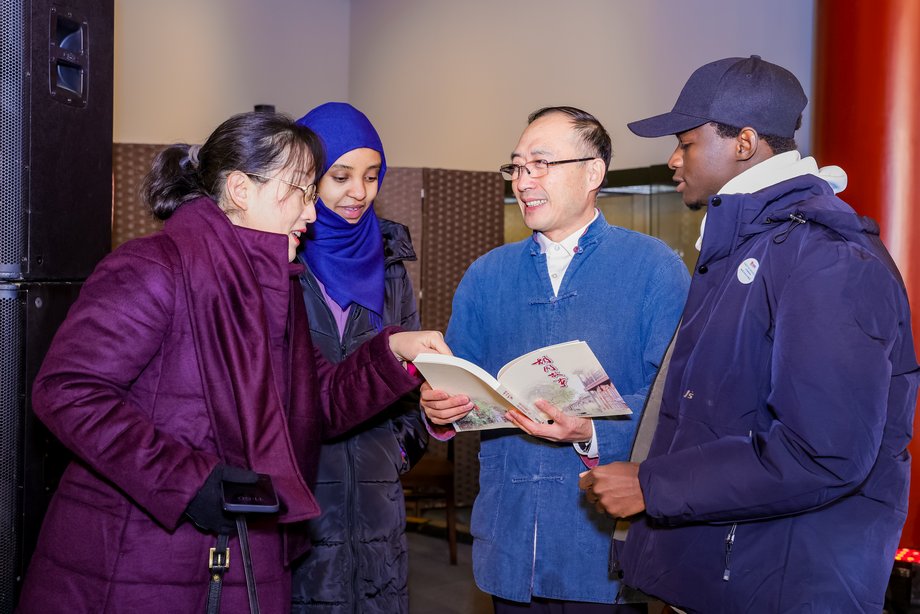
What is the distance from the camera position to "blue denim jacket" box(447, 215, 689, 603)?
6.39 feet

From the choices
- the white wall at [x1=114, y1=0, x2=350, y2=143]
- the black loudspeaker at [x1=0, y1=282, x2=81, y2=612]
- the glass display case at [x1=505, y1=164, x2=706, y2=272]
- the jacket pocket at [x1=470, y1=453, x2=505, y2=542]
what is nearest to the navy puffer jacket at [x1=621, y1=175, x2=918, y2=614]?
the jacket pocket at [x1=470, y1=453, x2=505, y2=542]

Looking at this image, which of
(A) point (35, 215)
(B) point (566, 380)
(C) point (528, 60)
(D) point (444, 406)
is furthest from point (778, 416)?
(C) point (528, 60)

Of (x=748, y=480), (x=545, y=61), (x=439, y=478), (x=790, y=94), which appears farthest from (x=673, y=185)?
(x=748, y=480)

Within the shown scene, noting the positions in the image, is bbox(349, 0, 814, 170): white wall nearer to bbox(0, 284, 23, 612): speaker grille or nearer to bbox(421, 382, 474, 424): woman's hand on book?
bbox(421, 382, 474, 424): woman's hand on book

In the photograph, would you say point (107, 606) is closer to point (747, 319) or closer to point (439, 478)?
point (747, 319)

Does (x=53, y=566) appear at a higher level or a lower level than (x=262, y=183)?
lower

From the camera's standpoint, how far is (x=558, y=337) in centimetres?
204

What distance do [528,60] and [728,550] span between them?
18.2ft

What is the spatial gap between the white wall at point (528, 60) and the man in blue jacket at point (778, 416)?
359 centimetres

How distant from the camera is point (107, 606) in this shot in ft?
5.12

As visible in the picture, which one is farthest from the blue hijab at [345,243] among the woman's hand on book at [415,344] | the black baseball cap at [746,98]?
the black baseball cap at [746,98]

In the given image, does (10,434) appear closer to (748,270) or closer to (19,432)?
(19,432)

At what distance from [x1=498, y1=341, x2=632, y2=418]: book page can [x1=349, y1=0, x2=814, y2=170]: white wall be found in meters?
3.52

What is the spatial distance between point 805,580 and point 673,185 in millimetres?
4209
